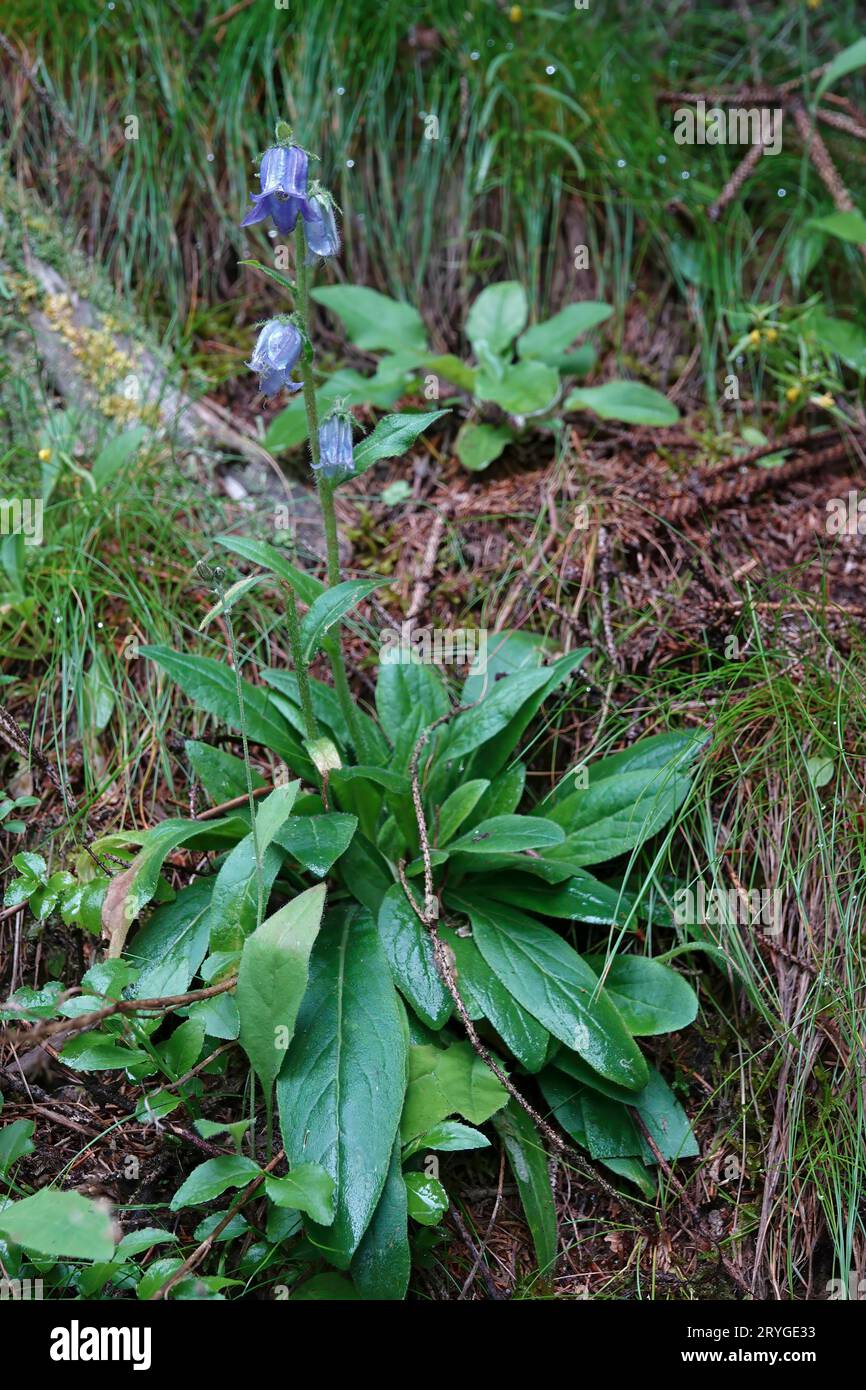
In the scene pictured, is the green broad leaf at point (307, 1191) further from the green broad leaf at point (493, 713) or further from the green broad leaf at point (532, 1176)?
the green broad leaf at point (493, 713)

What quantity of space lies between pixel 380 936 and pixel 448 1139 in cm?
44

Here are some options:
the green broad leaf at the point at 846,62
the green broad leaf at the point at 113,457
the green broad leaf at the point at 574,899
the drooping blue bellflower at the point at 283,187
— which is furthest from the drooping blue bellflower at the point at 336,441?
the green broad leaf at the point at 846,62

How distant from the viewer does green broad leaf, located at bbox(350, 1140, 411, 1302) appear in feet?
5.98

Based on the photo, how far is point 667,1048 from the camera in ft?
7.63

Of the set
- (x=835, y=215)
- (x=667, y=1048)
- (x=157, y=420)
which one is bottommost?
(x=667, y=1048)

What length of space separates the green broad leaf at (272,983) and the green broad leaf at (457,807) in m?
0.47

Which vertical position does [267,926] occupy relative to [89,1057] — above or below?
above

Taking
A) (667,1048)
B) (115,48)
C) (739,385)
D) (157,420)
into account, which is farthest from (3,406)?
(667,1048)

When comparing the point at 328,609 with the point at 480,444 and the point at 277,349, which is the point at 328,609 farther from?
the point at 480,444

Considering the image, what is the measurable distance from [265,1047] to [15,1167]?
0.55 meters

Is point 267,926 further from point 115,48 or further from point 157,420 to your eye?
point 115,48

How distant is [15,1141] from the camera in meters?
1.94

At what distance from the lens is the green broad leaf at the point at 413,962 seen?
6.95 feet

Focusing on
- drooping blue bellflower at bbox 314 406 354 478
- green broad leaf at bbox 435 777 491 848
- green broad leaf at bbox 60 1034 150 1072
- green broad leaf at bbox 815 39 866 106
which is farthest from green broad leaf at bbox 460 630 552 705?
green broad leaf at bbox 815 39 866 106
